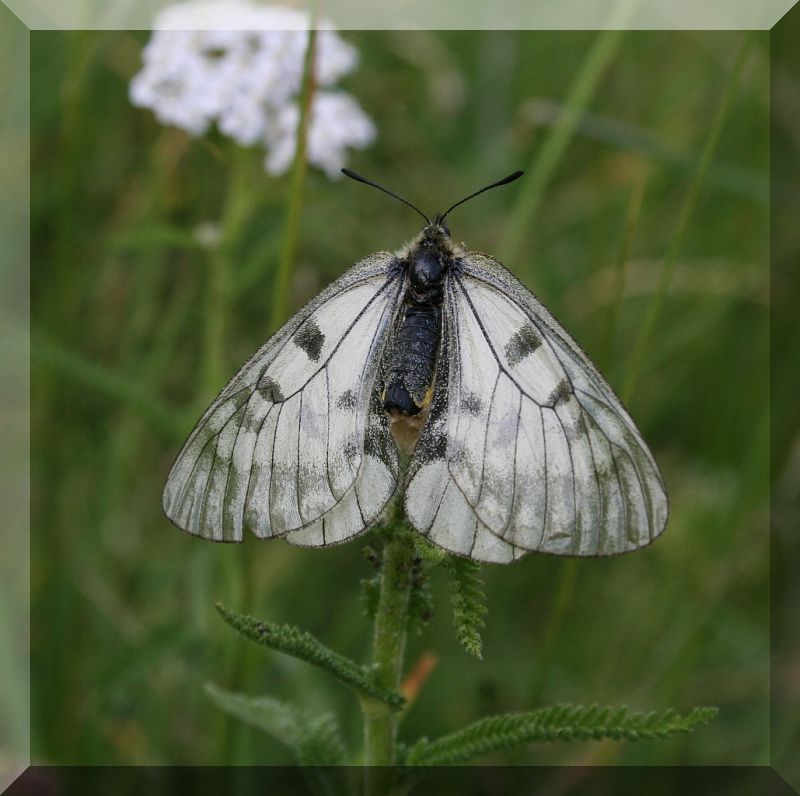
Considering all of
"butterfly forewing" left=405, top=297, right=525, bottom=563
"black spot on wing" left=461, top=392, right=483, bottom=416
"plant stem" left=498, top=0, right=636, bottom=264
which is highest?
"plant stem" left=498, top=0, right=636, bottom=264

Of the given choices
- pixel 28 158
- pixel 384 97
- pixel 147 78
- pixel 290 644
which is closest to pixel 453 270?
pixel 290 644

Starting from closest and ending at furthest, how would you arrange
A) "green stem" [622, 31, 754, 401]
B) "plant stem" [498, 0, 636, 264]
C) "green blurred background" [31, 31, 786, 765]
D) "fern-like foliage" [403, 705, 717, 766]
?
"fern-like foliage" [403, 705, 717, 766] → "green stem" [622, 31, 754, 401] → "plant stem" [498, 0, 636, 264] → "green blurred background" [31, 31, 786, 765]

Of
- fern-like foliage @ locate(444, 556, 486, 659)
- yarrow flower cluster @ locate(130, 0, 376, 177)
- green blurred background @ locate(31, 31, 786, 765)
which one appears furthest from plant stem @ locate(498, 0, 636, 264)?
fern-like foliage @ locate(444, 556, 486, 659)

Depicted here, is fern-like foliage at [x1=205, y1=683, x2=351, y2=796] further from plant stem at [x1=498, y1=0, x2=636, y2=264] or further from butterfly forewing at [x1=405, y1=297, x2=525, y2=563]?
plant stem at [x1=498, y1=0, x2=636, y2=264]

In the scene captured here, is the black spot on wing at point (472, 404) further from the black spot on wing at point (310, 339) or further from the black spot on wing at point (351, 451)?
the black spot on wing at point (310, 339)

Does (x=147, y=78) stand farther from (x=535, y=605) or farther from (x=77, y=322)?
(x=535, y=605)

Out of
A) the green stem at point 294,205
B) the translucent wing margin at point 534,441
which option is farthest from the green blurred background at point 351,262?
the translucent wing margin at point 534,441

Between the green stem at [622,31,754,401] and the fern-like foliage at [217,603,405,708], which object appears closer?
the fern-like foliage at [217,603,405,708]
